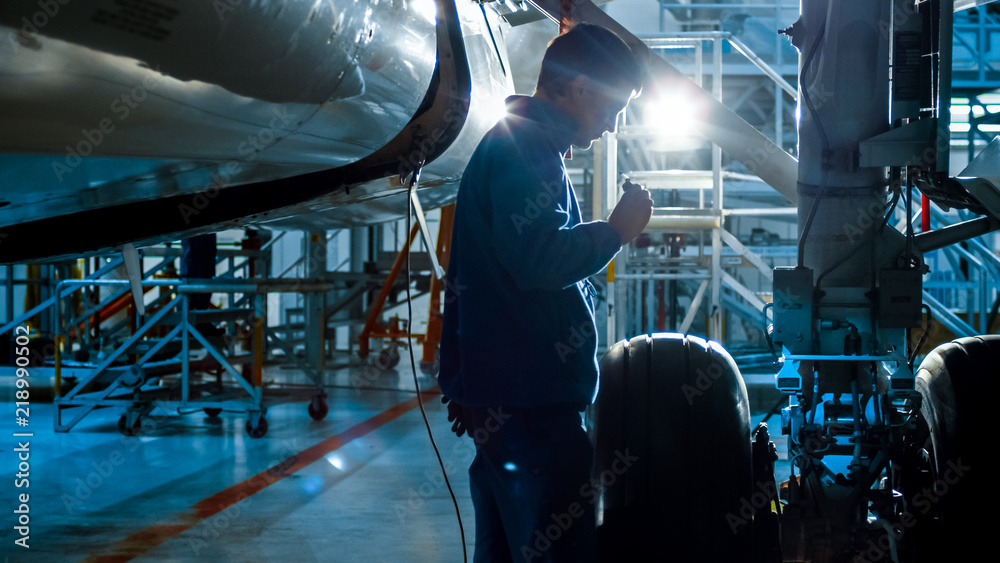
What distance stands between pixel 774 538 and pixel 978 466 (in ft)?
2.11

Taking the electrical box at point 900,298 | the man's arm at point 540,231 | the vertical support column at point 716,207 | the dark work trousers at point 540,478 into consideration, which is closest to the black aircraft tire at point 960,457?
the electrical box at point 900,298

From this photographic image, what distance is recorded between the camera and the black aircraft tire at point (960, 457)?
2355 mm

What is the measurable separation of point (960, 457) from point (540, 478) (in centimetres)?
142

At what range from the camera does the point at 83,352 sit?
25.4ft

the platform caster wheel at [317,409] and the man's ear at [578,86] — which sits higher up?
the man's ear at [578,86]

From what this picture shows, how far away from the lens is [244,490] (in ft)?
14.3

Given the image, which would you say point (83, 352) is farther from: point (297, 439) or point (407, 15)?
point (407, 15)

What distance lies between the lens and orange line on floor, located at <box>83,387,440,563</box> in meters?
3.42

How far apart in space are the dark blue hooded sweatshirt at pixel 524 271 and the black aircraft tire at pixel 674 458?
55 centimetres

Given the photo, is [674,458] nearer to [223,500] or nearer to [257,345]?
[223,500]

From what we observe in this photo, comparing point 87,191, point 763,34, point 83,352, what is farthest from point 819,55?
point 763,34

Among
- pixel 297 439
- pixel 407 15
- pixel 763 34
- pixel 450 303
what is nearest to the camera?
pixel 450 303

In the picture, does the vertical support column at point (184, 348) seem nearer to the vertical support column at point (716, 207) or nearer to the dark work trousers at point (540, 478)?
Result: the vertical support column at point (716, 207)

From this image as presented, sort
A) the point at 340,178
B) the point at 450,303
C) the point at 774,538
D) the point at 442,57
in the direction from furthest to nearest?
1. the point at 340,178
2. the point at 442,57
3. the point at 774,538
4. the point at 450,303
